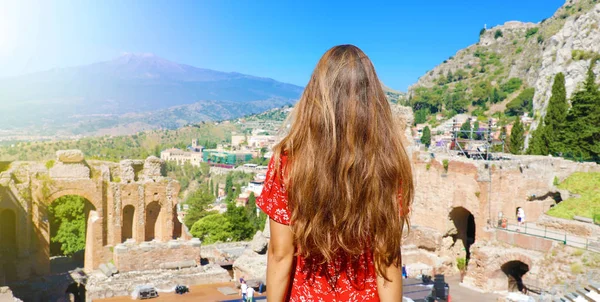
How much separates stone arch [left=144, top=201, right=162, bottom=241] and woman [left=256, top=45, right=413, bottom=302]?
67.4 feet

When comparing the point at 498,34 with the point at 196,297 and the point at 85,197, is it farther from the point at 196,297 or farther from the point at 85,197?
the point at 196,297

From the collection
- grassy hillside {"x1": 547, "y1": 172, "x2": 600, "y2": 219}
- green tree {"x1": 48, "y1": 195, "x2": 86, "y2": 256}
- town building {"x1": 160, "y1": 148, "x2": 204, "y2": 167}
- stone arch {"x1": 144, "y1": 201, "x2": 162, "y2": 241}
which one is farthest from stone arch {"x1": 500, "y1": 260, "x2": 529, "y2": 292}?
town building {"x1": 160, "y1": 148, "x2": 204, "y2": 167}

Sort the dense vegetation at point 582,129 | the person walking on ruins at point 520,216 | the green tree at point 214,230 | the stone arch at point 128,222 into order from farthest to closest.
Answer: the green tree at point 214,230 → the dense vegetation at point 582,129 → the stone arch at point 128,222 → the person walking on ruins at point 520,216

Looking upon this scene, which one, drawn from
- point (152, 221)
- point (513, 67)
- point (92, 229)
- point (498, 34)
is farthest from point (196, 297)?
point (498, 34)

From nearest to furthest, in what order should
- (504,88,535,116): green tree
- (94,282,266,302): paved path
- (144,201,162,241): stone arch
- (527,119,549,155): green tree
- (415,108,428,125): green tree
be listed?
(94,282,266,302): paved path
(144,201,162,241): stone arch
(527,119,549,155): green tree
(504,88,535,116): green tree
(415,108,428,125): green tree

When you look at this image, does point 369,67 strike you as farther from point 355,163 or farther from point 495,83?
point 495,83

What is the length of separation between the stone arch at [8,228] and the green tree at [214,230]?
552 inches

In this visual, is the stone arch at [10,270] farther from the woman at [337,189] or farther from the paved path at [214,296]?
the woman at [337,189]

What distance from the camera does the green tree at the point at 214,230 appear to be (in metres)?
33.8

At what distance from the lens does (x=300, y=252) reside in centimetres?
221

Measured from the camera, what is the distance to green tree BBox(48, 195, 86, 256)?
82.2 feet

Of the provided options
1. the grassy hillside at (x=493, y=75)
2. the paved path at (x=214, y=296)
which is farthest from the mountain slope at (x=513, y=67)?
the paved path at (x=214, y=296)

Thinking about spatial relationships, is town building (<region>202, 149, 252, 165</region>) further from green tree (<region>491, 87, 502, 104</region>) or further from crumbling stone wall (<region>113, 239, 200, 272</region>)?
crumbling stone wall (<region>113, 239, 200, 272</region>)

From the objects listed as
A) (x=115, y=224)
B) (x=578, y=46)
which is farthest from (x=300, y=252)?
(x=578, y=46)
